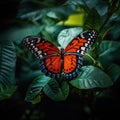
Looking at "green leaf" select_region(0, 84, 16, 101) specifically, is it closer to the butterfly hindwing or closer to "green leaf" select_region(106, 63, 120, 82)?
the butterfly hindwing

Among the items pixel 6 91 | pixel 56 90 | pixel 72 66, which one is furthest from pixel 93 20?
pixel 6 91

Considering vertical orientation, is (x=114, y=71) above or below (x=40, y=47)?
below

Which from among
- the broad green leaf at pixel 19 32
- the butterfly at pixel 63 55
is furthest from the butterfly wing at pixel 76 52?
the broad green leaf at pixel 19 32

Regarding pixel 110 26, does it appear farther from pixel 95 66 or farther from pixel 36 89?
pixel 36 89

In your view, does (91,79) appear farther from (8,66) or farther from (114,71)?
(8,66)

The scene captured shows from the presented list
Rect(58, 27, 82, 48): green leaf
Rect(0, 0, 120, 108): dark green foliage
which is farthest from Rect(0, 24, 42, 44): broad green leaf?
Rect(58, 27, 82, 48): green leaf

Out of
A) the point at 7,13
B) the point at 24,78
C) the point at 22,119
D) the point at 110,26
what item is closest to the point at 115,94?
the point at 110,26
